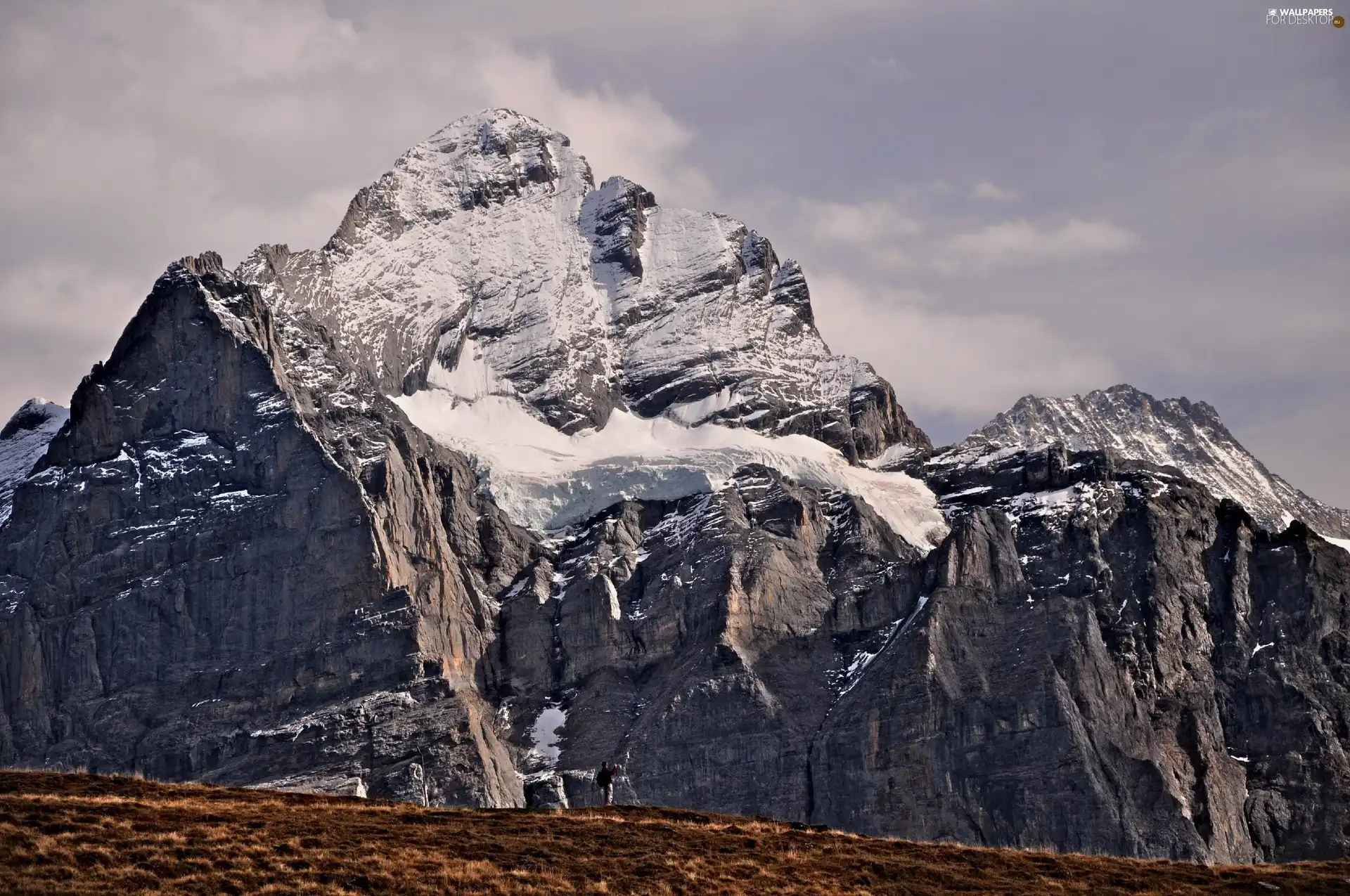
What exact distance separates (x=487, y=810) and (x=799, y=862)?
59.5ft

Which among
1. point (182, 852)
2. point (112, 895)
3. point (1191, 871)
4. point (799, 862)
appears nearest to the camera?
point (112, 895)

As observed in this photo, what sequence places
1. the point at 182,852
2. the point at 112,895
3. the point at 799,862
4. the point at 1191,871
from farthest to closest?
the point at 1191,871 < the point at 799,862 < the point at 182,852 < the point at 112,895

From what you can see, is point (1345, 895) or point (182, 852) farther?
point (1345, 895)

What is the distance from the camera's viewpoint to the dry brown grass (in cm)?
8538

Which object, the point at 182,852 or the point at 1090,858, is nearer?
the point at 182,852

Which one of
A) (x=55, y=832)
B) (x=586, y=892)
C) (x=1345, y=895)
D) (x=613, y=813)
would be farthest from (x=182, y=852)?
(x=1345, y=895)

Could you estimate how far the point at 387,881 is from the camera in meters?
A: 85.6

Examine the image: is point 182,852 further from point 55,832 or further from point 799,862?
point 799,862

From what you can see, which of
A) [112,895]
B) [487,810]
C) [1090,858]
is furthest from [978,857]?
[112,895]

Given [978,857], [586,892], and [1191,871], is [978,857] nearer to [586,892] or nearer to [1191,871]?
[1191,871]

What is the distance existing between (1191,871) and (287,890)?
1587 inches

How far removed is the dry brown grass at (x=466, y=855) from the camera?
8538 cm

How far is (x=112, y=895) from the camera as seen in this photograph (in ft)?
268

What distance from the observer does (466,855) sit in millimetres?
90688
